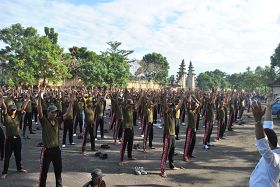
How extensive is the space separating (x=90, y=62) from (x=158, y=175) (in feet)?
118

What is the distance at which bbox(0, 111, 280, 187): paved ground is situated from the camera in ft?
28.8

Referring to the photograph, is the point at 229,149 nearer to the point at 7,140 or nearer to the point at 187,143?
the point at 187,143

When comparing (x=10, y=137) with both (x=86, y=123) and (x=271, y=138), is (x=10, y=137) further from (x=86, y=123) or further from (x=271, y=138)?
(x=271, y=138)

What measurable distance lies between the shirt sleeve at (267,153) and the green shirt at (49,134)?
4899 mm

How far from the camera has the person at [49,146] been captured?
7.33 metres

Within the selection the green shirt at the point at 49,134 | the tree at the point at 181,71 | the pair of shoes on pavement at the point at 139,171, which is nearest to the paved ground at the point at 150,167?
the pair of shoes on pavement at the point at 139,171

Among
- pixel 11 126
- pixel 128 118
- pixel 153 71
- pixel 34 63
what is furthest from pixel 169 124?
pixel 153 71

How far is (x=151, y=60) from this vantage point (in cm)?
8225

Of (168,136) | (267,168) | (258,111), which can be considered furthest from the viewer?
(168,136)

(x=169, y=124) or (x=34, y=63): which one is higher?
(x=34, y=63)

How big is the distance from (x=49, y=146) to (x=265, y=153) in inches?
195

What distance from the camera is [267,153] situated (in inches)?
147

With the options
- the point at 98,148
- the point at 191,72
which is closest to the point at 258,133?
the point at 98,148

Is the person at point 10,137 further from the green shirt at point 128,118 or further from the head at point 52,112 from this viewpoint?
the green shirt at point 128,118
